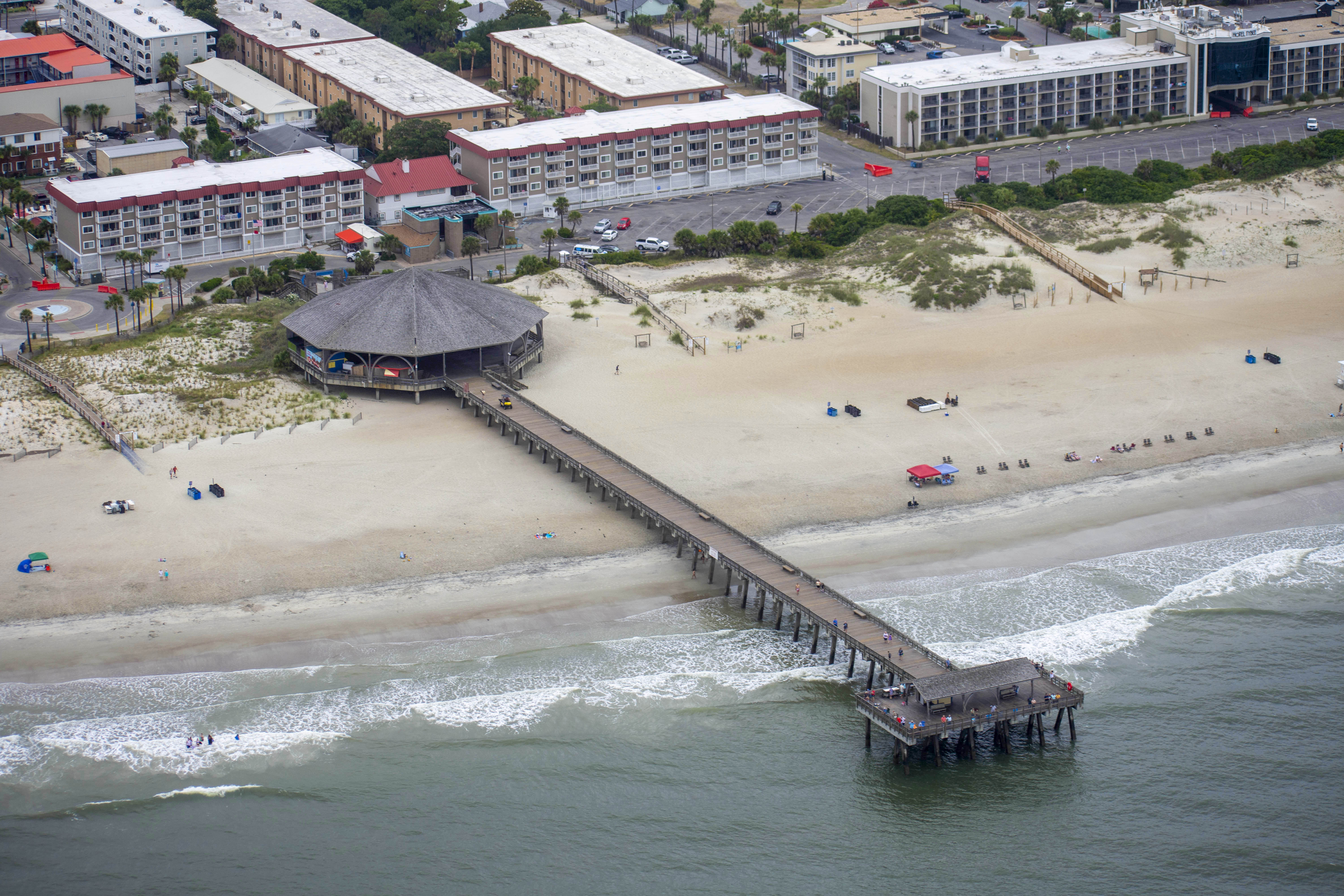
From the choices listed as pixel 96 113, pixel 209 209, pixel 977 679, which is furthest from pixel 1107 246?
pixel 96 113

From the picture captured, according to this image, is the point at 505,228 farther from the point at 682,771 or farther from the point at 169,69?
the point at 682,771

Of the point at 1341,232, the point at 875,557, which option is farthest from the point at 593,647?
the point at 1341,232

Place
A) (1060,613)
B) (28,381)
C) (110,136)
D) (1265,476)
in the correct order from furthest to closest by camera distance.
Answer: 1. (110,136)
2. (28,381)
3. (1265,476)
4. (1060,613)

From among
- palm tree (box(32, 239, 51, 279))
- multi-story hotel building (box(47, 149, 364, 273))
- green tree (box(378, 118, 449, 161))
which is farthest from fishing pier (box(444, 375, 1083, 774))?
green tree (box(378, 118, 449, 161))

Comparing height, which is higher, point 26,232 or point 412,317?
point 412,317

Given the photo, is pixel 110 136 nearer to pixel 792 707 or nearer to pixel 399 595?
pixel 399 595
